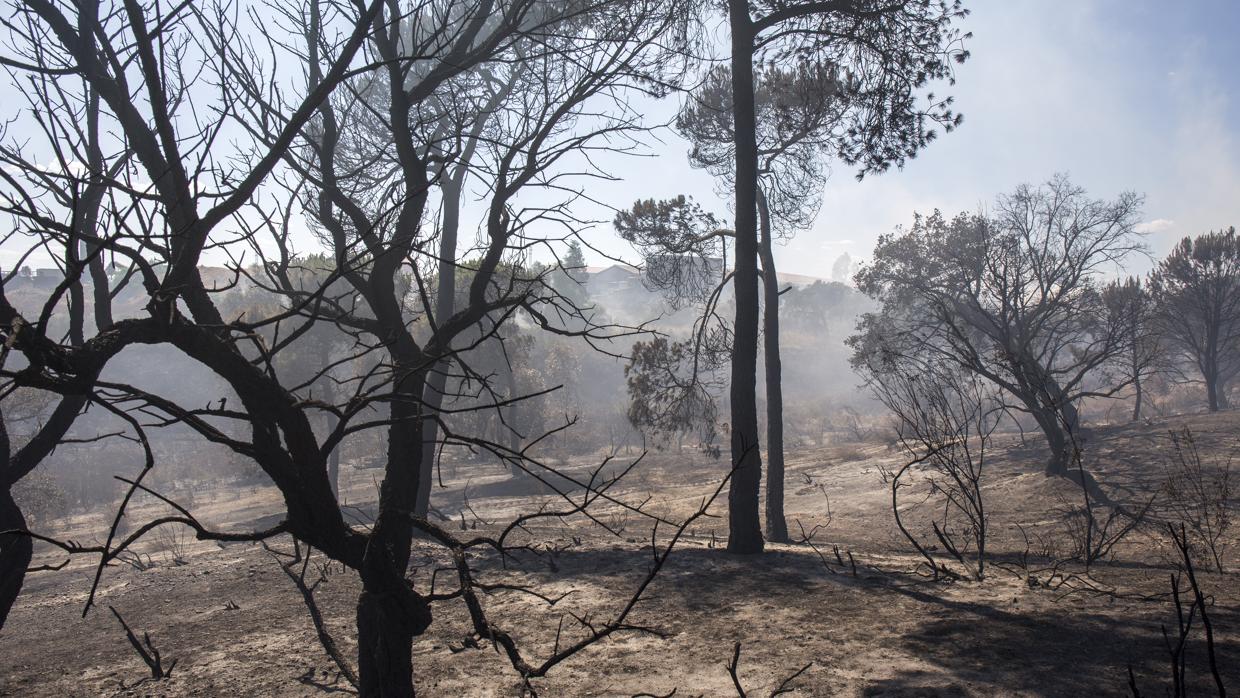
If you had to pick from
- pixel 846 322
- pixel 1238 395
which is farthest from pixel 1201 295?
pixel 846 322

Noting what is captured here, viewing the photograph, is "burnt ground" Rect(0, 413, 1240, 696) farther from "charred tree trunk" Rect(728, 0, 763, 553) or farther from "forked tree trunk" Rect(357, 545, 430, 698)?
"forked tree trunk" Rect(357, 545, 430, 698)

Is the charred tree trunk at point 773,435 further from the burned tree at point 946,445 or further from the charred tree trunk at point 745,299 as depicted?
the charred tree trunk at point 745,299

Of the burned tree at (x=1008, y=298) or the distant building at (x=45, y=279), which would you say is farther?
the distant building at (x=45, y=279)

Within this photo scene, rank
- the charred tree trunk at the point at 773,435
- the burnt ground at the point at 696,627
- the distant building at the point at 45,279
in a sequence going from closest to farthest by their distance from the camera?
the burnt ground at the point at 696,627
the charred tree trunk at the point at 773,435
the distant building at the point at 45,279

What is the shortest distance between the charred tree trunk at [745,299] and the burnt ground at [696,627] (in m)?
0.57

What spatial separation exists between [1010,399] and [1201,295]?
8.74 metres

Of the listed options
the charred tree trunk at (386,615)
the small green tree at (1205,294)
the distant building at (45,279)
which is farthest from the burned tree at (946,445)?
the distant building at (45,279)

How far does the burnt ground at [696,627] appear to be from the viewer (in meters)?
4.75

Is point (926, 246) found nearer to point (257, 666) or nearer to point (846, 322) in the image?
point (257, 666)

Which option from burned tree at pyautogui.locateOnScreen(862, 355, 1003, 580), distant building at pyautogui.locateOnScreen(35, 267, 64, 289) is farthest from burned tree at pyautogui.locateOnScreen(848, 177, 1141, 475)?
distant building at pyautogui.locateOnScreen(35, 267, 64, 289)

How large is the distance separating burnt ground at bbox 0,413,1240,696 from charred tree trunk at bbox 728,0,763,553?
57 cm

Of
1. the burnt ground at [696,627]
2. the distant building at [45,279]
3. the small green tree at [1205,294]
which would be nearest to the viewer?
the burnt ground at [696,627]

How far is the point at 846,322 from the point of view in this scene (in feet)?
357

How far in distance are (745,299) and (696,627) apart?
5.23 meters
